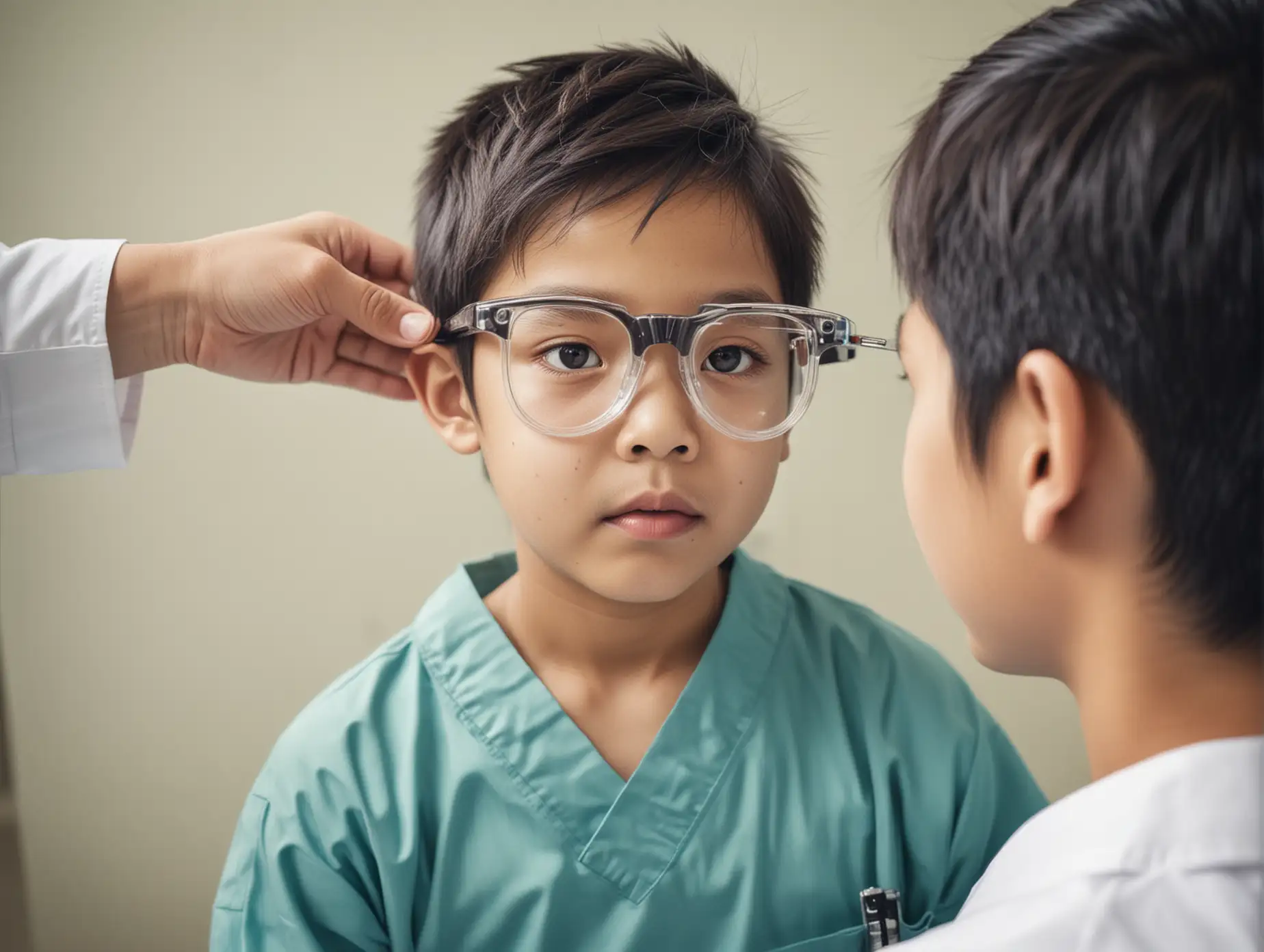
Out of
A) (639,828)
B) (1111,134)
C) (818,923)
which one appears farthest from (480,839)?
(1111,134)

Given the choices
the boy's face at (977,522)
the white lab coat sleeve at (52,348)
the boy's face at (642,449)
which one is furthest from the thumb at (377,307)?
the boy's face at (977,522)

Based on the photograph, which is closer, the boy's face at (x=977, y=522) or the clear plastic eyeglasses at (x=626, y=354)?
the boy's face at (x=977, y=522)

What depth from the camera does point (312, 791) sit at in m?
1.07

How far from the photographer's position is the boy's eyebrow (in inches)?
41.5

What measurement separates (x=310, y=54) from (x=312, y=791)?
1.01 metres

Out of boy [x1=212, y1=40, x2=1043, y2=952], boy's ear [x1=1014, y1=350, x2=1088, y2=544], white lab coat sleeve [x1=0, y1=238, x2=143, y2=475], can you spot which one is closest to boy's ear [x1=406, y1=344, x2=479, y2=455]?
boy [x1=212, y1=40, x2=1043, y2=952]

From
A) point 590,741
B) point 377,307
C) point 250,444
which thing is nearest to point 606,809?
point 590,741

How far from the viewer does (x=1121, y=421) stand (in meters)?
0.77

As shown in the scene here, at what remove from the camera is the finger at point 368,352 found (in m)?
1.38

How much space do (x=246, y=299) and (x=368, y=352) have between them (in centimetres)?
19

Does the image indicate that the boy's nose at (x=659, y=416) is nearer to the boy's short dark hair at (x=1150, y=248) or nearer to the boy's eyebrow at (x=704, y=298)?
the boy's eyebrow at (x=704, y=298)

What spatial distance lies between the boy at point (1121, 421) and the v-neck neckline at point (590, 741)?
12.9 inches

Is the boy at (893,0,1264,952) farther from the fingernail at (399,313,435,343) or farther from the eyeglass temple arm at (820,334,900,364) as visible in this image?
the fingernail at (399,313,435,343)

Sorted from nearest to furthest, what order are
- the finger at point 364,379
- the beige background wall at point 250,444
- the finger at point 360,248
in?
the finger at point 360,248
the finger at point 364,379
the beige background wall at point 250,444
